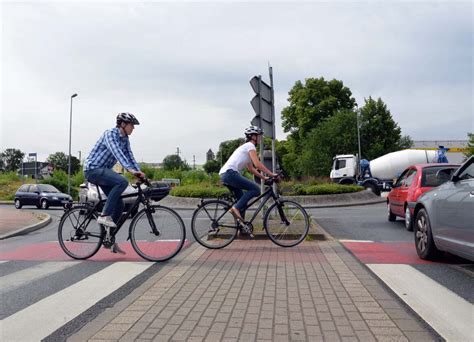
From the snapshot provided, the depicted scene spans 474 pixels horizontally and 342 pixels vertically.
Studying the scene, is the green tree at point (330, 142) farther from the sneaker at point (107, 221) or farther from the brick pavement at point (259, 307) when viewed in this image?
the brick pavement at point (259, 307)

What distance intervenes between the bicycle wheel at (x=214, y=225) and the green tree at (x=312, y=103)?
4873 centimetres

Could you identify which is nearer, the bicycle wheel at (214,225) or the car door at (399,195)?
the bicycle wheel at (214,225)

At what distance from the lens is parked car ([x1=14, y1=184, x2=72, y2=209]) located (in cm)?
2491

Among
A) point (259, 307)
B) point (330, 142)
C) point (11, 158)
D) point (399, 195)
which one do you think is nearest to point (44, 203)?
point (399, 195)

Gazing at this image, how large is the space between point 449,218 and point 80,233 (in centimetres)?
454

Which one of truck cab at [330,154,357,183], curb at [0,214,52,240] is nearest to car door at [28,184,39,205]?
curb at [0,214,52,240]

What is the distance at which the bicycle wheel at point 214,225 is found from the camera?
7.42 m

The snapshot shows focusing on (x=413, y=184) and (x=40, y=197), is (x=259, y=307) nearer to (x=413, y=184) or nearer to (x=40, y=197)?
(x=413, y=184)

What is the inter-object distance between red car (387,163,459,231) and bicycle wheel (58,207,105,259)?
6.28 meters

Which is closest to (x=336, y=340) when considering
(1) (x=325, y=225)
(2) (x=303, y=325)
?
(2) (x=303, y=325)

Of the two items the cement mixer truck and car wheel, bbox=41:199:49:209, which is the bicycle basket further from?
the cement mixer truck

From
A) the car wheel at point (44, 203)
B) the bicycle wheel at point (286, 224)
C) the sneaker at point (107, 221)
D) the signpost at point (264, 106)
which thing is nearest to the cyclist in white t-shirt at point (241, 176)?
the bicycle wheel at point (286, 224)

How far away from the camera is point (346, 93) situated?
190 ft

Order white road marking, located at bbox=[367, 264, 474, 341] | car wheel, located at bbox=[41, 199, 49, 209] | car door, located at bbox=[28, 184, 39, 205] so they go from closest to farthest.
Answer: white road marking, located at bbox=[367, 264, 474, 341] → car wheel, located at bbox=[41, 199, 49, 209] → car door, located at bbox=[28, 184, 39, 205]
